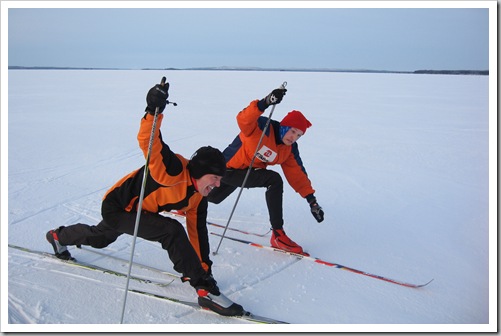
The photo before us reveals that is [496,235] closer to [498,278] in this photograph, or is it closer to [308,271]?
[498,278]

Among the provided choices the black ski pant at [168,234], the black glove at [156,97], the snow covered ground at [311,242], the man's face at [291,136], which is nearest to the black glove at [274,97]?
the man's face at [291,136]

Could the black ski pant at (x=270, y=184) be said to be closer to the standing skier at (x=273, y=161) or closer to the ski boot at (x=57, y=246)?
the standing skier at (x=273, y=161)

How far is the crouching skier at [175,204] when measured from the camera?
109 inches

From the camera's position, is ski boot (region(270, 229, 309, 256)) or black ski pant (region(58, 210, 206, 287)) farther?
ski boot (region(270, 229, 309, 256))

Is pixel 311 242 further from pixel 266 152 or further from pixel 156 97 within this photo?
pixel 156 97

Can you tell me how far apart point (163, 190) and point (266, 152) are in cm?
121

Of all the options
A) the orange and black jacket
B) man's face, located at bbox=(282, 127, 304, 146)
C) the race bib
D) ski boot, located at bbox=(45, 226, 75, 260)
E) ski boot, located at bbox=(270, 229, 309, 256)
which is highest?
man's face, located at bbox=(282, 127, 304, 146)

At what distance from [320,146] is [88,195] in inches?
184

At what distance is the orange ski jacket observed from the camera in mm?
3840

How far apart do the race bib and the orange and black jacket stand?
2.94 feet

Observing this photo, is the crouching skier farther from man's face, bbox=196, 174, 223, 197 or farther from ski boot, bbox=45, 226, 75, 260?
ski boot, bbox=45, 226, 75, 260

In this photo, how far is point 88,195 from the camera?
5.17 meters

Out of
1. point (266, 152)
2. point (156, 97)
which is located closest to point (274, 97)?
point (266, 152)

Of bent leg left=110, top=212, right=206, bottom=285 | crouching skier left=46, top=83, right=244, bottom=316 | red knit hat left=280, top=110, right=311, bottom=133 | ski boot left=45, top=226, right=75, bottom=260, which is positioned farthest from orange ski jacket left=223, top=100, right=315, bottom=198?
ski boot left=45, top=226, right=75, bottom=260
